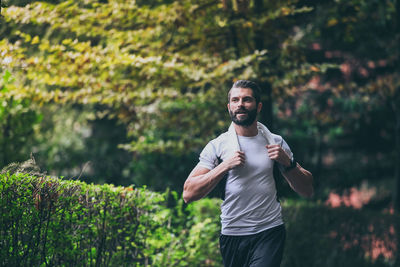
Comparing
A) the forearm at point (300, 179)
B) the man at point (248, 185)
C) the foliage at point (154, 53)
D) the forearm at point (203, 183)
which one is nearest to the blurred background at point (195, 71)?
the foliage at point (154, 53)

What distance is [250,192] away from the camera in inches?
157

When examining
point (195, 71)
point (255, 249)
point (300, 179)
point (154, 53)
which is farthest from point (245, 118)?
point (154, 53)

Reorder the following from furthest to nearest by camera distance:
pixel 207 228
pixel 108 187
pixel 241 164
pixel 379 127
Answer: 1. pixel 379 127
2. pixel 207 228
3. pixel 108 187
4. pixel 241 164

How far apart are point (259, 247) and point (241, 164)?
28.4 inches

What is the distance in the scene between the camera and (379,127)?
541 inches

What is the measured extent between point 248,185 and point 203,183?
0.39 m

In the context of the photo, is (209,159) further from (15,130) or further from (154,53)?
(15,130)

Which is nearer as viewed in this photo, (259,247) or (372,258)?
(259,247)

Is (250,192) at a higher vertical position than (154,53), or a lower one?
lower

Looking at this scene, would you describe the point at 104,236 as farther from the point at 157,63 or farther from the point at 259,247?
the point at 157,63

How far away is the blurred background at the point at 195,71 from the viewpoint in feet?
23.2

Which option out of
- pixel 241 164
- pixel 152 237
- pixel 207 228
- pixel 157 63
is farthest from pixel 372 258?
pixel 241 164

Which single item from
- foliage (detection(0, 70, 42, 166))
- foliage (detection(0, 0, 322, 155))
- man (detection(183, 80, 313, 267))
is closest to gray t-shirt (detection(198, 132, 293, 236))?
man (detection(183, 80, 313, 267))

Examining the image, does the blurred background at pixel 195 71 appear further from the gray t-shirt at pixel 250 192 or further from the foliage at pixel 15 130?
the gray t-shirt at pixel 250 192
